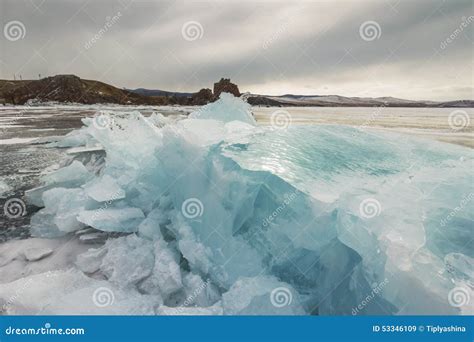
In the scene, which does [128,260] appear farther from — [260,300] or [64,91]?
[64,91]

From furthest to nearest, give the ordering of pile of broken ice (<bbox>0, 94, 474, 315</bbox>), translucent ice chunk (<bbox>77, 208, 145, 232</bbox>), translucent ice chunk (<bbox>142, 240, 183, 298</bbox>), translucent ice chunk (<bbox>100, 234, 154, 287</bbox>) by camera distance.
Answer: translucent ice chunk (<bbox>77, 208, 145, 232</bbox>) < translucent ice chunk (<bbox>100, 234, 154, 287</bbox>) < translucent ice chunk (<bbox>142, 240, 183, 298</bbox>) < pile of broken ice (<bbox>0, 94, 474, 315</bbox>)

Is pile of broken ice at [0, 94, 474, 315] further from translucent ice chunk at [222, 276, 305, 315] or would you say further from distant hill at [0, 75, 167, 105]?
distant hill at [0, 75, 167, 105]

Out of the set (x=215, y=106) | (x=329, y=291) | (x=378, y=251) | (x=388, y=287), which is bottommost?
(x=329, y=291)

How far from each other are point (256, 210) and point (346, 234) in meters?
1.16

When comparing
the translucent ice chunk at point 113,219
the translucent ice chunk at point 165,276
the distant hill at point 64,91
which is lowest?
the translucent ice chunk at point 165,276

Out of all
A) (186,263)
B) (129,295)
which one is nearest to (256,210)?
(186,263)

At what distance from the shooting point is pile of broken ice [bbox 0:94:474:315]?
324 centimetres

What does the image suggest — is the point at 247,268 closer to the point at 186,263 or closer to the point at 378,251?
the point at 186,263

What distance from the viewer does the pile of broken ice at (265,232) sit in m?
3.24

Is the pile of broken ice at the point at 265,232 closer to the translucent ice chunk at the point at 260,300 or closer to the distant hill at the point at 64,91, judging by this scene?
the translucent ice chunk at the point at 260,300

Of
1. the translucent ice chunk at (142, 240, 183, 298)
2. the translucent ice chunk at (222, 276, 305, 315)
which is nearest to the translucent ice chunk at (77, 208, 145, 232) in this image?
the translucent ice chunk at (142, 240, 183, 298)

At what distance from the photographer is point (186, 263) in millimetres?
4098

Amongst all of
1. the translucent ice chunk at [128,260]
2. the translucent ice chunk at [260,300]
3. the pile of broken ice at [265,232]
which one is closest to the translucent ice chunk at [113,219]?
the pile of broken ice at [265,232]

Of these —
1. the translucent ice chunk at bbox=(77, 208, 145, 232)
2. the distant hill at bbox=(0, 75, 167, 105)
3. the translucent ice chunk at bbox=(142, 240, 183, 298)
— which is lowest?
the translucent ice chunk at bbox=(142, 240, 183, 298)
